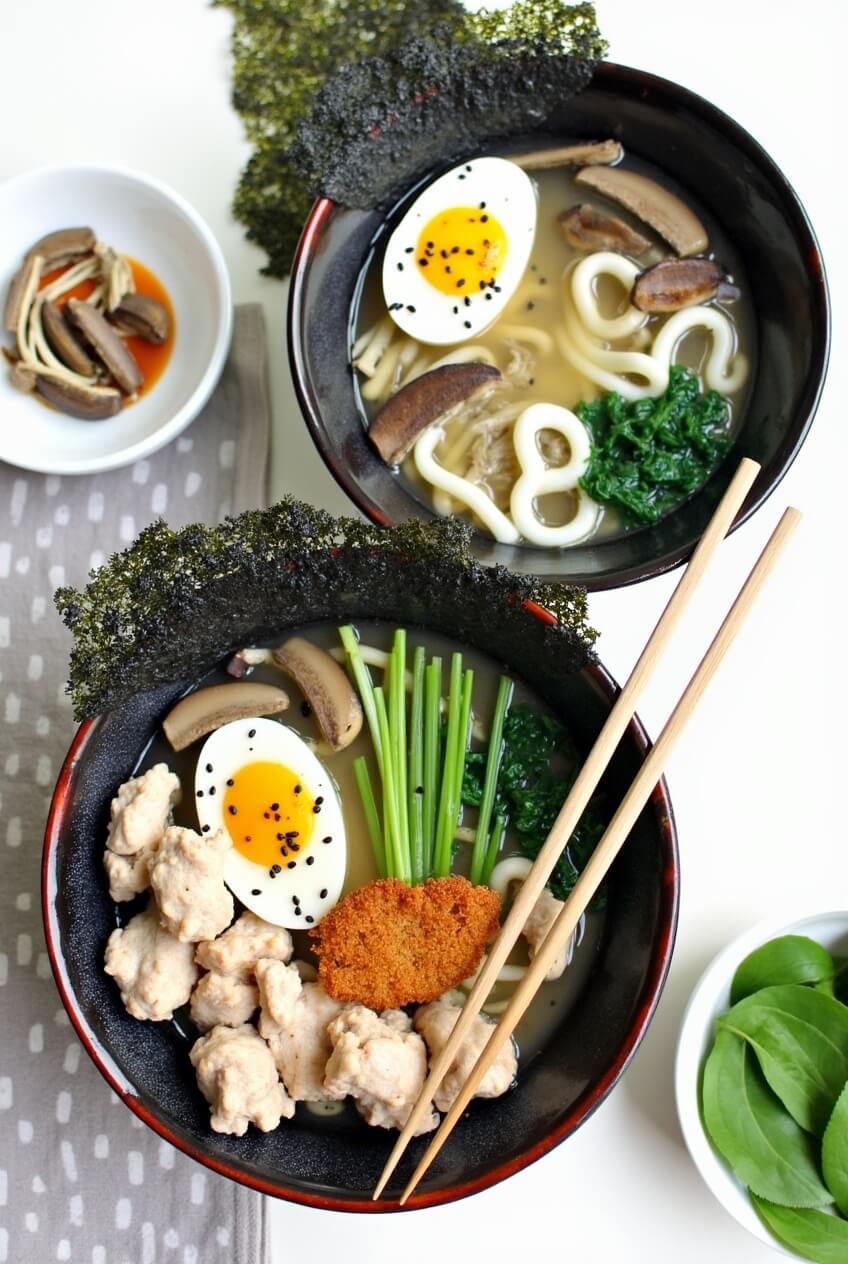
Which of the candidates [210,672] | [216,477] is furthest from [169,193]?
[210,672]

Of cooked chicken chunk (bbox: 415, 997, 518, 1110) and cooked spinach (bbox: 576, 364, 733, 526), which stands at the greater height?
cooked spinach (bbox: 576, 364, 733, 526)

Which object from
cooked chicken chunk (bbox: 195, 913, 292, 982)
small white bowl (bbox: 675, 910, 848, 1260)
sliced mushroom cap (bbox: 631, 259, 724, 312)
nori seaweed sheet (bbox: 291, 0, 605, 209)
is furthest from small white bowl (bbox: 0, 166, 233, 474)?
small white bowl (bbox: 675, 910, 848, 1260)

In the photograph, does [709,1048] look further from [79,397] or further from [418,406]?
[79,397]

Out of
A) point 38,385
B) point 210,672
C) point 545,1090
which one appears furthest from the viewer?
point 38,385

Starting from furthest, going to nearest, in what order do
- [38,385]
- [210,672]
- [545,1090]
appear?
[38,385] → [210,672] → [545,1090]

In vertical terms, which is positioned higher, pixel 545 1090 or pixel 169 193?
pixel 169 193

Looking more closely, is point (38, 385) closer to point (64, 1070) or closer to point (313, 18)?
point (313, 18)

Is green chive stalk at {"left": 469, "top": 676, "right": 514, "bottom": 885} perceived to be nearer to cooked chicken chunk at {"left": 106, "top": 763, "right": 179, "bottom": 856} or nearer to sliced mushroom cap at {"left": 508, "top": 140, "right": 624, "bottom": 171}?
cooked chicken chunk at {"left": 106, "top": 763, "right": 179, "bottom": 856}

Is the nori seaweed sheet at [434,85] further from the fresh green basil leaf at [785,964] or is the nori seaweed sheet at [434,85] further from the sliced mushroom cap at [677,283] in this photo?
the fresh green basil leaf at [785,964]
